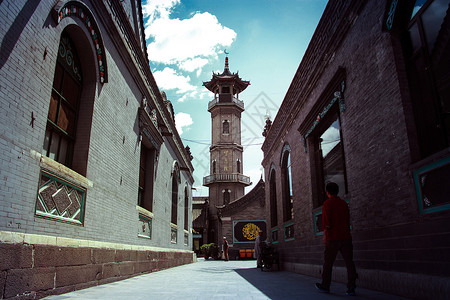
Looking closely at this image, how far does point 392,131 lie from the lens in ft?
15.3

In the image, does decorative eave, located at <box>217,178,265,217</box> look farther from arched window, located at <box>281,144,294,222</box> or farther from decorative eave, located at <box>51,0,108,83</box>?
decorative eave, located at <box>51,0,108,83</box>

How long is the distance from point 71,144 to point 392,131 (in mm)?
5510

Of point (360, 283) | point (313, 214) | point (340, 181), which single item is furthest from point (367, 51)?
point (313, 214)

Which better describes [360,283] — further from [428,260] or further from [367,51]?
[367,51]

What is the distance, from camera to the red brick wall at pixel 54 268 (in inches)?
140

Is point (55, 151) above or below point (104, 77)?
below

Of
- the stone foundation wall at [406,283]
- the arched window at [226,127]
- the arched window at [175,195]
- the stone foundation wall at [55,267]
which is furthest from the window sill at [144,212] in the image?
the arched window at [226,127]

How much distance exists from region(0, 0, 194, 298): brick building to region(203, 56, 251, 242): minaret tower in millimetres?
25118

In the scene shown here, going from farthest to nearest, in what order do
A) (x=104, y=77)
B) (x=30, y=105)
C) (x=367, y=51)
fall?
(x=104, y=77) < (x=367, y=51) < (x=30, y=105)

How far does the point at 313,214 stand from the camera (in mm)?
8750

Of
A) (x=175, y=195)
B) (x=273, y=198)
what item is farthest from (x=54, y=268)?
(x=175, y=195)

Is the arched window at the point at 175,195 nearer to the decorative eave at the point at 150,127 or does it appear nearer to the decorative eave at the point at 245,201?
the decorative eave at the point at 150,127

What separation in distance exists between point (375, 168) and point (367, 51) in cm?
205

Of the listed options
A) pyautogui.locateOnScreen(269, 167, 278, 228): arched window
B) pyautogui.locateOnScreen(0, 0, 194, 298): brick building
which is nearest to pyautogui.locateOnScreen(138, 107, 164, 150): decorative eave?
pyautogui.locateOnScreen(0, 0, 194, 298): brick building
